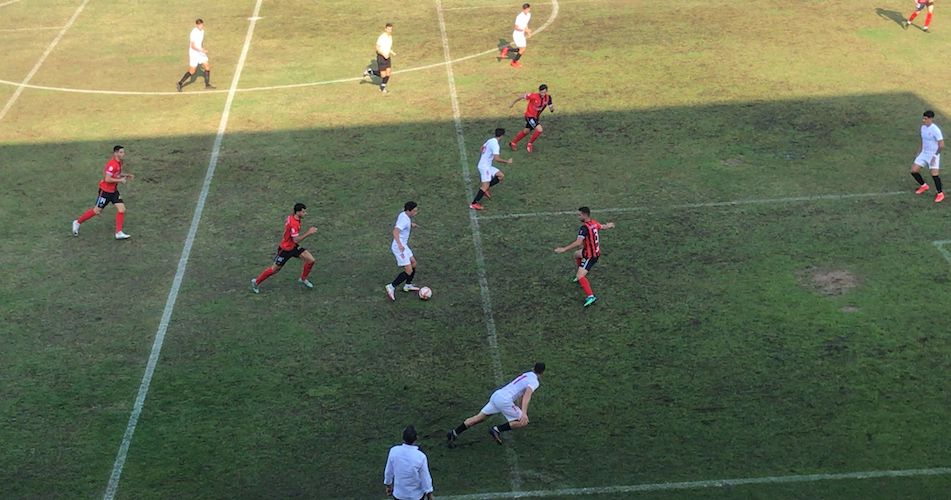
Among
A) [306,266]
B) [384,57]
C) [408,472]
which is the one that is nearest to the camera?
[408,472]

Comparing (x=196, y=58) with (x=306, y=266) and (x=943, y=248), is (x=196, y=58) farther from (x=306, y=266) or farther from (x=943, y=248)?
(x=943, y=248)

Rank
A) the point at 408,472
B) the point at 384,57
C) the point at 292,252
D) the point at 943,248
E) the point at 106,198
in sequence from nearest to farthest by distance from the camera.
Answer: the point at 408,472 < the point at 292,252 < the point at 943,248 < the point at 106,198 < the point at 384,57

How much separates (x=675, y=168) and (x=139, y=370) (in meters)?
12.5

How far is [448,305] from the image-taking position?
63.5ft

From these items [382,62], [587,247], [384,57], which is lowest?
[587,247]

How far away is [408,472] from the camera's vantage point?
13133mm

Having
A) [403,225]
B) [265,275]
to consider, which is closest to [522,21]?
Result: [403,225]

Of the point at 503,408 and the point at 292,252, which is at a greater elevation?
the point at 292,252

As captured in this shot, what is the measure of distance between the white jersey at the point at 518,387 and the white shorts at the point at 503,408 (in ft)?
0.16

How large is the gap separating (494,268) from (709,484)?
23.1 feet

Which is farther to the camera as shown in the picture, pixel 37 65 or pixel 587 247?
pixel 37 65

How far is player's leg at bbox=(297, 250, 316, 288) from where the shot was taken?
64.3ft

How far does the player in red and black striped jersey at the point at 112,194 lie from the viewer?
2167cm

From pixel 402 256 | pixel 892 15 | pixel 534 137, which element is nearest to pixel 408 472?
pixel 402 256
